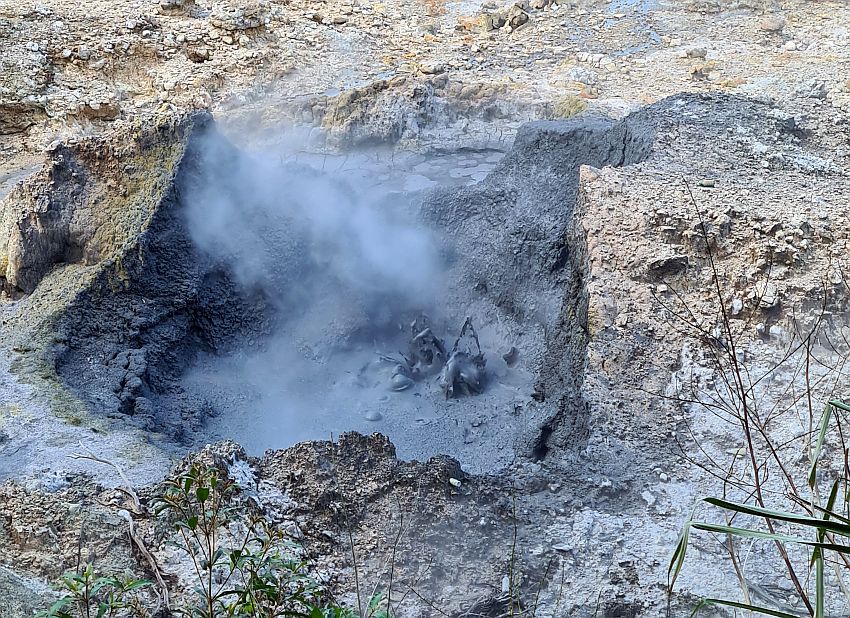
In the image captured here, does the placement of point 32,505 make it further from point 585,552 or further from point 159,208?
point 159,208

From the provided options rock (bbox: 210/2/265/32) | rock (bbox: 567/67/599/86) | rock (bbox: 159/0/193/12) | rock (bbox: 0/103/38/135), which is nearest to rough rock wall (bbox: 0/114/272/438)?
rock (bbox: 0/103/38/135)

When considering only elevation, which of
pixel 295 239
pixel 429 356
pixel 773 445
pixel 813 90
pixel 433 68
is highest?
pixel 813 90

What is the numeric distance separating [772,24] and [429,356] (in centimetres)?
717

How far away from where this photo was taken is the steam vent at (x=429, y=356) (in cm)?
303

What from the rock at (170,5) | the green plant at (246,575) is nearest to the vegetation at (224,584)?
the green plant at (246,575)

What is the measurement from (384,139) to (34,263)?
354cm

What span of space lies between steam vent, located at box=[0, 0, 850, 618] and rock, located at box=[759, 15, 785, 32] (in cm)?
169

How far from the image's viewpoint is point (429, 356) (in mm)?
5254

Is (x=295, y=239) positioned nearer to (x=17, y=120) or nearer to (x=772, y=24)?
(x=17, y=120)

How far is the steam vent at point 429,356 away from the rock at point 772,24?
169cm

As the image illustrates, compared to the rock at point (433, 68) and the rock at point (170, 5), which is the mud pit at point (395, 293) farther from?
the rock at point (170, 5)

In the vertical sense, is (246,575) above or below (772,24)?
below

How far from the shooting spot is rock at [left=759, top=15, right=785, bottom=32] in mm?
10195

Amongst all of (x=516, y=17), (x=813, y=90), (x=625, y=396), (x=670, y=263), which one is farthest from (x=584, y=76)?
(x=625, y=396)
